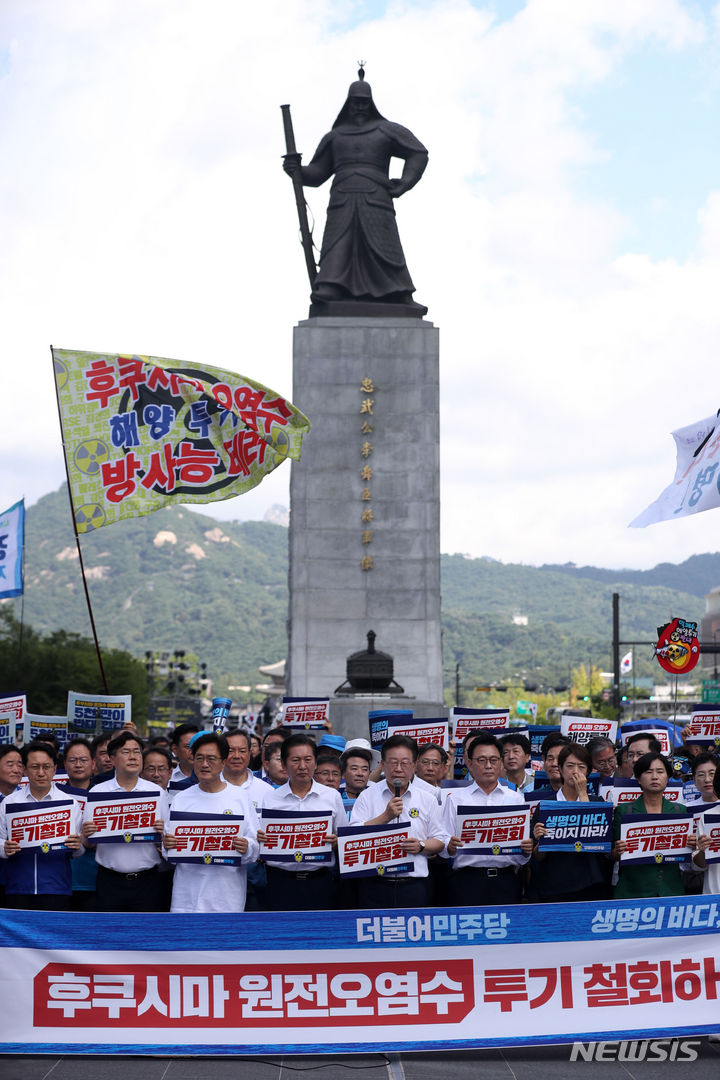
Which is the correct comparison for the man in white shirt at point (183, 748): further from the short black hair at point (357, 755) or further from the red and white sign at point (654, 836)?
the red and white sign at point (654, 836)

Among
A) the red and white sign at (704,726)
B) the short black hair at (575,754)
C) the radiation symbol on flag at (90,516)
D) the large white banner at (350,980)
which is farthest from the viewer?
the red and white sign at (704,726)

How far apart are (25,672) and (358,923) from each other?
5298 cm

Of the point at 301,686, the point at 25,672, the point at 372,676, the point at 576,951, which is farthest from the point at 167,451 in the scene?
the point at 25,672

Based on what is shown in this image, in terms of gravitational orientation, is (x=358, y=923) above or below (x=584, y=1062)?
above

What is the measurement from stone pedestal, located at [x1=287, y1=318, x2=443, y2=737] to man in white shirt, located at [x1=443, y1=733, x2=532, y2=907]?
18930 millimetres

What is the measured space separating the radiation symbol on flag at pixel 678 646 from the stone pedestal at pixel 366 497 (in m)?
5.65

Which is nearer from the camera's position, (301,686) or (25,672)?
(301,686)

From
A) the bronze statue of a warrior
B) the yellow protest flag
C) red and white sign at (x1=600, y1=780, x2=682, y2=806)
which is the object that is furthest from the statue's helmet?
red and white sign at (x1=600, y1=780, x2=682, y2=806)

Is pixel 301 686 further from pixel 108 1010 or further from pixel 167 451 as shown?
pixel 108 1010

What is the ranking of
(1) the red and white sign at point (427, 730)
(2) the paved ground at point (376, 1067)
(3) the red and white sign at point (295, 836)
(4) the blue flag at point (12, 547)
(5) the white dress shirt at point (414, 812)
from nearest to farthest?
(2) the paved ground at point (376, 1067), (3) the red and white sign at point (295, 836), (5) the white dress shirt at point (414, 812), (1) the red and white sign at point (427, 730), (4) the blue flag at point (12, 547)

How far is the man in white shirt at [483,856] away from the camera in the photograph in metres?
7.94

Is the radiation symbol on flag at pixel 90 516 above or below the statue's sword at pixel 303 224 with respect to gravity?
below

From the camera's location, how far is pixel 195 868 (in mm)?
7707

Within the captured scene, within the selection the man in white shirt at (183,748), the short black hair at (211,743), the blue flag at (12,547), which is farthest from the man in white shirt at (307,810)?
the blue flag at (12,547)
